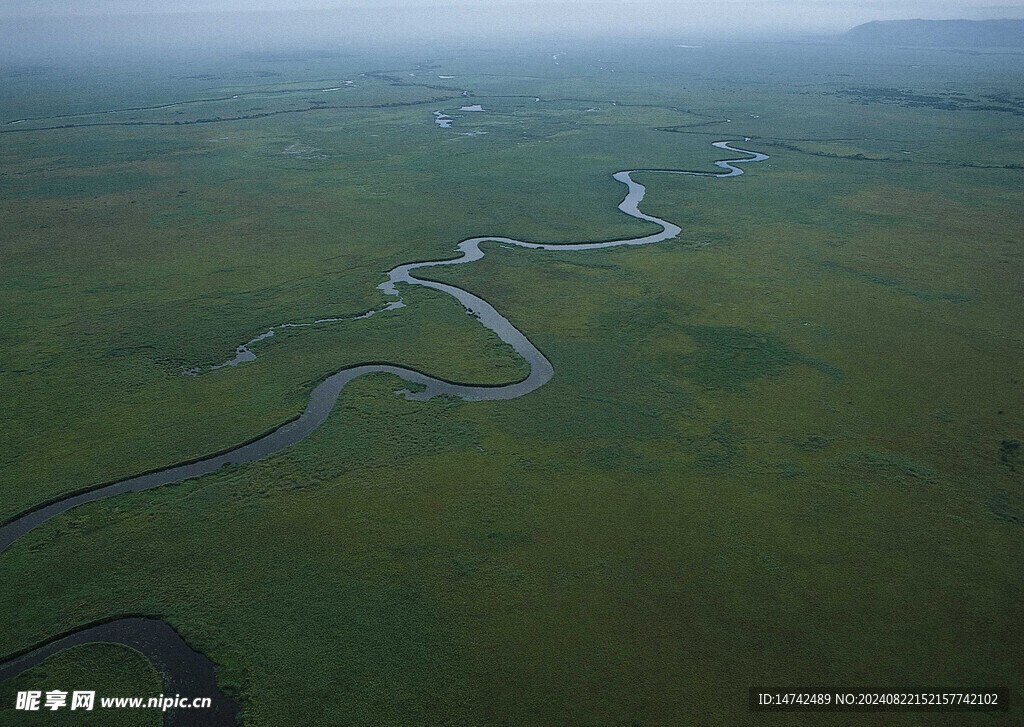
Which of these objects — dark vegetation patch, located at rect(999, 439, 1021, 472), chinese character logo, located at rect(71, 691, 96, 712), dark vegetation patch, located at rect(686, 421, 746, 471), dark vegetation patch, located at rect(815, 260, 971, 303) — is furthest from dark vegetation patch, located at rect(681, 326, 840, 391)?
chinese character logo, located at rect(71, 691, 96, 712)

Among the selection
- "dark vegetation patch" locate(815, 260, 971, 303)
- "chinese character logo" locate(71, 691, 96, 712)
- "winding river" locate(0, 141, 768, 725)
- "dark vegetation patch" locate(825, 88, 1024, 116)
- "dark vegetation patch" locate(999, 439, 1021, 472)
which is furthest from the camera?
"dark vegetation patch" locate(825, 88, 1024, 116)

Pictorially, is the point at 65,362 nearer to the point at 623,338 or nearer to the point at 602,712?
the point at 623,338

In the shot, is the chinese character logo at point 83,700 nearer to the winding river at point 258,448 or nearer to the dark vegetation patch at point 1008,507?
the winding river at point 258,448

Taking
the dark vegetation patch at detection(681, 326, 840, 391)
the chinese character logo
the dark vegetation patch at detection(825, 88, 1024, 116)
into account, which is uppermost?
A: the dark vegetation patch at detection(825, 88, 1024, 116)

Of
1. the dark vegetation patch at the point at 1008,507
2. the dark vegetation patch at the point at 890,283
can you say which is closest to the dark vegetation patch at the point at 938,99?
the dark vegetation patch at the point at 890,283

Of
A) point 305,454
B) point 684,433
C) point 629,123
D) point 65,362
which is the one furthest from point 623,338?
point 629,123

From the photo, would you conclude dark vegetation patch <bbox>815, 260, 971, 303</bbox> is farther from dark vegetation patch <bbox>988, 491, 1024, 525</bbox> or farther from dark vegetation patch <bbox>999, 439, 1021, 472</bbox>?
dark vegetation patch <bbox>988, 491, 1024, 525</bbox>
